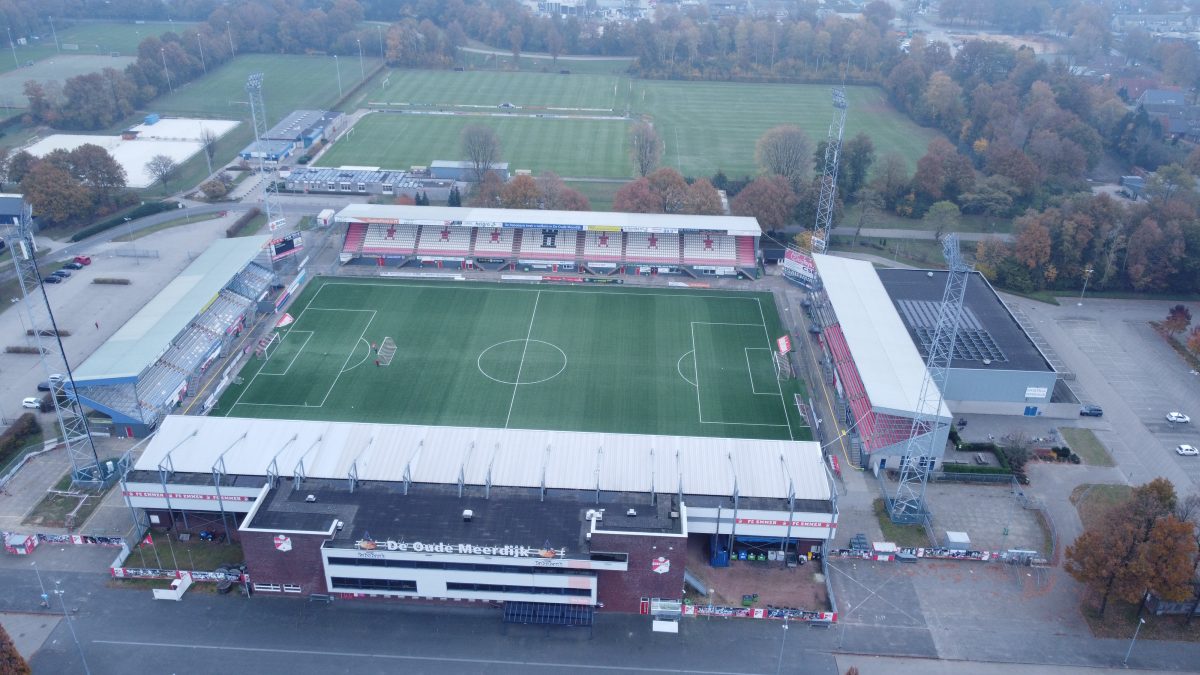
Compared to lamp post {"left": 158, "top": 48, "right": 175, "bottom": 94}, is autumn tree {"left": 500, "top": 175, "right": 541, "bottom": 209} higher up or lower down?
lower down

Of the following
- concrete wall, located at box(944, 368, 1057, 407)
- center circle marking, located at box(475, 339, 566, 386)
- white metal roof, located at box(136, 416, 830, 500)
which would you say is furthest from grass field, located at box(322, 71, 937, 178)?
white metal roof, located at box(136, 416, 830, 500)

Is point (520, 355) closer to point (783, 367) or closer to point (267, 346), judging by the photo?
point (267, 346)

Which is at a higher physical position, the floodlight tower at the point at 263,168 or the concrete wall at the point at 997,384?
the floodlight tower at the point at 263,168

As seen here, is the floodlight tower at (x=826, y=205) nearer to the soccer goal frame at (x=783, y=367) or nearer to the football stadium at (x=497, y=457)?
the football stadium at (x=497, y=457)

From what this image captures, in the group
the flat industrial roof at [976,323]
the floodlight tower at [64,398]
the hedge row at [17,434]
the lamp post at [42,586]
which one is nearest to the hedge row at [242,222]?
the floodlight tower at [64,398]

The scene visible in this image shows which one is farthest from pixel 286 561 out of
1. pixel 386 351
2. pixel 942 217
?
pixel 942 217

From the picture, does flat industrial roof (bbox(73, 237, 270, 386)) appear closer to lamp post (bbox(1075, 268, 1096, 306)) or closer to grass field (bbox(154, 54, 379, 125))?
grass field (bbox(154, 54, 379, 125))

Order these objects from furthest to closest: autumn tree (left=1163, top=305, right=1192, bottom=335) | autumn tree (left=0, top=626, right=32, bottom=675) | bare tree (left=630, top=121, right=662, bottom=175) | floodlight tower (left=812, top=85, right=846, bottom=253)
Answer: bare tree (left=630, top=121, right=662, bottom=175), floodlight tower (left=812, top=85, right=846, bottom=253), autumn tree (left=1163, top=305, right=1192, bottom=335), autumn tree (left=0, top=626, right=32, bottom=675)
